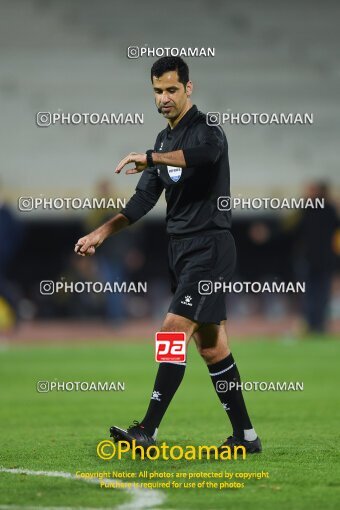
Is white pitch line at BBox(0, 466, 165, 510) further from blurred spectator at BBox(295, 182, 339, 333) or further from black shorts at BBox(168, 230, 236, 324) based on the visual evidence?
blurred spectator at BBox(295, 182, 339, 333)

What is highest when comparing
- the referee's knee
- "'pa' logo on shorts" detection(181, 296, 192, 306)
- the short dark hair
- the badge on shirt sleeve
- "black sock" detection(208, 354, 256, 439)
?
the short dark hair

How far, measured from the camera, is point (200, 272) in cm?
601

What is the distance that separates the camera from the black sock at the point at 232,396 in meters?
6.11

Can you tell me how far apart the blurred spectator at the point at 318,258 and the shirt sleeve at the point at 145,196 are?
395 inches

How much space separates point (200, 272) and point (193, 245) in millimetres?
171

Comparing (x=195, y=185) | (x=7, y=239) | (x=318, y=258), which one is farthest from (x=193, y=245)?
(x=318, y=258)

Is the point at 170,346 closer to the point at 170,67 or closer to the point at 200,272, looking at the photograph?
the point at 200,272

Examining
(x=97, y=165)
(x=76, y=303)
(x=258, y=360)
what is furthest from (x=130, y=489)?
(x=97, y=165)

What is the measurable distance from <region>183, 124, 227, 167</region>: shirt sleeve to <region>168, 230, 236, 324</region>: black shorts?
48 cm

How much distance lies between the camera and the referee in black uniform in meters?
5.91

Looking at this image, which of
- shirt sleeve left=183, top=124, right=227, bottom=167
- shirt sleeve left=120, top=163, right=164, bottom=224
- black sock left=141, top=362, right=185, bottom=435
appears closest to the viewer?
shirt sleeve left=183, top=124, right=227, bottom=167

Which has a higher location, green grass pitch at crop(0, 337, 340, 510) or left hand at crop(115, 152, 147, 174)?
left hand at crop(115, 152, 147, 174)

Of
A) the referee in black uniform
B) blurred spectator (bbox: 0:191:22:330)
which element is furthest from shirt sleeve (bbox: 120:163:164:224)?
blurred spectator (bbox: 0:191:22:330)

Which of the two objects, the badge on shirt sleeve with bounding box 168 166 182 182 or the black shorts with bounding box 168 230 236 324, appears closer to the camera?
the black shorts with bounding box 168 230 236 324
